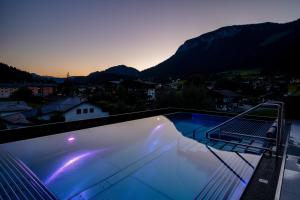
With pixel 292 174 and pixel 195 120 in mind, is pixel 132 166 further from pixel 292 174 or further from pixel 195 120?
pixel 195 120

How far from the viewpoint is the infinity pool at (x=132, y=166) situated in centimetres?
192

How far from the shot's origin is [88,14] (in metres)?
8.65

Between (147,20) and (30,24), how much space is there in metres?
6.26

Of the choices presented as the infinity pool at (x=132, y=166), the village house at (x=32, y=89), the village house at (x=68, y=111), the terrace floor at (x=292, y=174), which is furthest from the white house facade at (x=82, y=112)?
the village house at (x=32, y=89)

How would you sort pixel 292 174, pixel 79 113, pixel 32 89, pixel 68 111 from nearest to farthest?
1. pixel 292 174
2. pixel 68 111
3. pixel 79 113
4. pixel 32 89

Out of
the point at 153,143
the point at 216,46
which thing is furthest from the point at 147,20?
the point at 216,46

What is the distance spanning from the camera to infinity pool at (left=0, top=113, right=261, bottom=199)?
6.31 ft

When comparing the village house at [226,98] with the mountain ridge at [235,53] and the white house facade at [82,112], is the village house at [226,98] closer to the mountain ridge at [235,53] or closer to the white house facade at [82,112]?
the mountain ridge at [235,53]

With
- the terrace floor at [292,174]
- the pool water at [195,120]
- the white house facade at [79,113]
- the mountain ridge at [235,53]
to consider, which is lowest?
the white house facade at [79,113]

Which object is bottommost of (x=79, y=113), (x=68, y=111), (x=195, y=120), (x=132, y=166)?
(x=79, y=113)

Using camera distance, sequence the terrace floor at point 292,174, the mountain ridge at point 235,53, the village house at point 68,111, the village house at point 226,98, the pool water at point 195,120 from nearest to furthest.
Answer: the terrace floor at point 292,174, the pool water at point 195,120, the village house at point 68,111, the village house at point 226,98, the mountain ridge at point 235,53

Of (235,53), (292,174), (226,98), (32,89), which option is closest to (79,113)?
(292,174)

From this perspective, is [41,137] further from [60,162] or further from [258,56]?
[258,56]

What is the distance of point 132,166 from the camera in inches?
100
